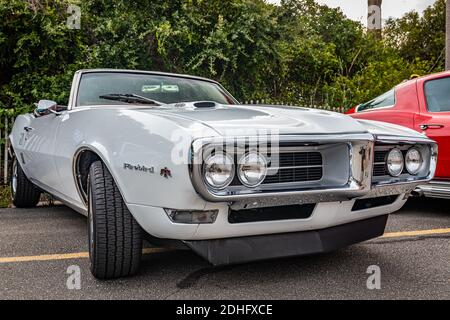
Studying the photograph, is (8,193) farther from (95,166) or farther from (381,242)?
(381,242)

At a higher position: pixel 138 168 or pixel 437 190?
pixel 138 168

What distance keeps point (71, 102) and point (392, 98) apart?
311 cm

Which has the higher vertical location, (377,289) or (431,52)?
(431,52)

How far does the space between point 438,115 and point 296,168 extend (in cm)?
250

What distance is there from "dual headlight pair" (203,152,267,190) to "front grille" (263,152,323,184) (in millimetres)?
74

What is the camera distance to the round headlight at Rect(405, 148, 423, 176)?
9.24ft

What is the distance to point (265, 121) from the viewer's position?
247 cm

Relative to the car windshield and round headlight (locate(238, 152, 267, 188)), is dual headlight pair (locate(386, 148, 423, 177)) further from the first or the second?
the car windshield

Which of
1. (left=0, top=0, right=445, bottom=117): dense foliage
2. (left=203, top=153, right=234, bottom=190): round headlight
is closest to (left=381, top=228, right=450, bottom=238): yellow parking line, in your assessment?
(left=203, top=153, right=234, bottom=190): round headlight

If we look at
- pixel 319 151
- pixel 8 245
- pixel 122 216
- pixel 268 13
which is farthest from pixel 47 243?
pixel 268 13

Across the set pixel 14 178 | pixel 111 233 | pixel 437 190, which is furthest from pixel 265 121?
pixel 14 178

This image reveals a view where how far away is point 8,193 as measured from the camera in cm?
613

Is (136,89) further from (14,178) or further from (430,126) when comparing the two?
(430,126)

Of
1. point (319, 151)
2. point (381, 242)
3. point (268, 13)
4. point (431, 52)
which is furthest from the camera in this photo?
point (431, 52)
